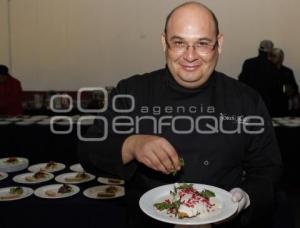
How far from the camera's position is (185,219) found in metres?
1.19

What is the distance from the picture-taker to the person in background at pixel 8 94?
5.27 meters

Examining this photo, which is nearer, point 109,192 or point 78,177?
point 109,192

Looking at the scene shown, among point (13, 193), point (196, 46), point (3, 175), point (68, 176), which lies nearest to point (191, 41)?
point (196, 46)

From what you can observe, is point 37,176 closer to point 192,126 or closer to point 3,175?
point 3,175

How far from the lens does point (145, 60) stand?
6.48 meters

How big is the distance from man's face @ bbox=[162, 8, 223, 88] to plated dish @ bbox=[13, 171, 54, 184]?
1.51 m

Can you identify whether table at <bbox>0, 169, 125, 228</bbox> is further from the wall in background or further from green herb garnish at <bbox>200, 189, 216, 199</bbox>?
the wall in background

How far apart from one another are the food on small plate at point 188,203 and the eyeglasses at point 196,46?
45 centimetres

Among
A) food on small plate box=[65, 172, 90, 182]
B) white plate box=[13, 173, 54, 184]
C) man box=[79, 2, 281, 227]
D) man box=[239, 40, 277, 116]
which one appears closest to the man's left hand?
man box=[79, 2, 281, 227]

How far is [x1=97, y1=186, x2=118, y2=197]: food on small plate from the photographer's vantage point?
2182mm

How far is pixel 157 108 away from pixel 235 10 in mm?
5277

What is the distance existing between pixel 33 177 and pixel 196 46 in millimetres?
1685

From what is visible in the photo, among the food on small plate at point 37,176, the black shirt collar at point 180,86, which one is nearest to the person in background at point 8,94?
the food on small plate at point 37,176

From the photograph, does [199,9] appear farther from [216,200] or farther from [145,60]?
[145,60]
